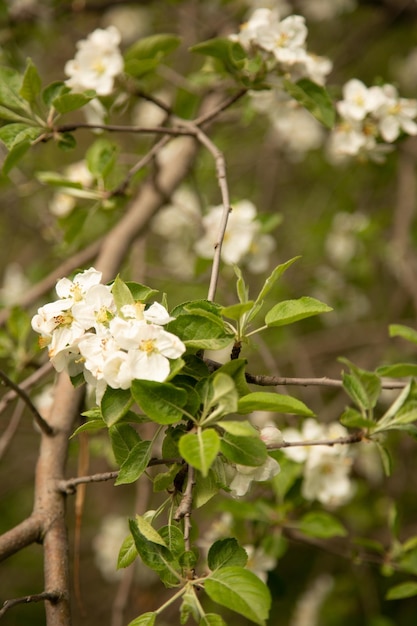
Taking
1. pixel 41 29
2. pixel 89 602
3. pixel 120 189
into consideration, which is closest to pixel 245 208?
pixel 120 189

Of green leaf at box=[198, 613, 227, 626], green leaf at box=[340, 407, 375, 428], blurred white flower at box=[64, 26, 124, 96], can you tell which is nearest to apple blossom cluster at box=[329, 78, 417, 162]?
blurred white flower at box=[64, 26, 124, 96]

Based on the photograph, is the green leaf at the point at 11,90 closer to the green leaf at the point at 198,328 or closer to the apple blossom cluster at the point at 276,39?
the apple blossom cluster at the point at 276,39

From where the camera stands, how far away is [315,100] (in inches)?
63.1

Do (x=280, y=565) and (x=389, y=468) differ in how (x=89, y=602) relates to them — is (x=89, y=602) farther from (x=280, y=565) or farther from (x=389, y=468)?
(x=389, y=468)

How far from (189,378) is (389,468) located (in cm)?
41

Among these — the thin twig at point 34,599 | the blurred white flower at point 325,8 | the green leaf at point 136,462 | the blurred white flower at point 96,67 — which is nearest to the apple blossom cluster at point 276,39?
the blurred white flower at point 96,67

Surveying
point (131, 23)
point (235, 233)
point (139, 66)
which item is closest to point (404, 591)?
point (235, 233)

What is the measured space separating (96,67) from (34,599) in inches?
49.7

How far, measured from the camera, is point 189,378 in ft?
3.15

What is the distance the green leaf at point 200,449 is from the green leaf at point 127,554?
0.24 m

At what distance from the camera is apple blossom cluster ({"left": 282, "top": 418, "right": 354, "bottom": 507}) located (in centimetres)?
164

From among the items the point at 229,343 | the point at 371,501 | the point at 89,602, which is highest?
the point at 229,343

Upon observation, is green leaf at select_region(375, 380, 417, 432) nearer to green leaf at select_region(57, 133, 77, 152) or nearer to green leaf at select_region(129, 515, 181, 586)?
green leaf at select_region(129, 515, 181, 586)

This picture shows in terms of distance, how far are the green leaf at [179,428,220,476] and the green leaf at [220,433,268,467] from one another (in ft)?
0.17
